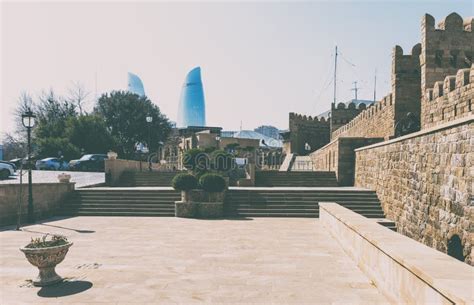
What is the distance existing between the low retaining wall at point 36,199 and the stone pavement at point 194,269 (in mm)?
2164

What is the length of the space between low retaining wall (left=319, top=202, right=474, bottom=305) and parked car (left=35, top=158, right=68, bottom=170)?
30737 mm

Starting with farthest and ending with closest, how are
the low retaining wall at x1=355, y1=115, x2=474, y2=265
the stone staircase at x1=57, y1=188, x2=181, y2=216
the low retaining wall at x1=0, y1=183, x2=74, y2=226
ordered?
the stone staircase at x1=57, y1=188, x2=181, y2=216, the low retaining wall at x1=0, y1=183, x2=74, y2=226, the low retaining wall at x1=355, y1=115, x2=474, y2=265

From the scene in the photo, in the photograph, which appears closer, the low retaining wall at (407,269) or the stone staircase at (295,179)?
the low retaining wall at (407,269)

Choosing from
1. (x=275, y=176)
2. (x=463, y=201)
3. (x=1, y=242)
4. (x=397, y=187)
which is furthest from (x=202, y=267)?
(x=275, y=176)

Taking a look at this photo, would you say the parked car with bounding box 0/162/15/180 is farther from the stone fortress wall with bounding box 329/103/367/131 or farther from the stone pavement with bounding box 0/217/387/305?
the stone fortress wall with bounding box 329/103/367/131

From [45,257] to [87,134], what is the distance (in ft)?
124

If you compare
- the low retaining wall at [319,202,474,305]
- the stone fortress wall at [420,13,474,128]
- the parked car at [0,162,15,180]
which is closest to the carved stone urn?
the low retaining wall at [319,202,474,305]

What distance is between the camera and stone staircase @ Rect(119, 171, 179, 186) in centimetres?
2341

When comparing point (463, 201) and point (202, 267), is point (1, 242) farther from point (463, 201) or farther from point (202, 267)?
point (463, 201)

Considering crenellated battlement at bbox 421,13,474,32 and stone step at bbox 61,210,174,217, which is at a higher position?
crenellated battlement at bbox 421,13,474,32

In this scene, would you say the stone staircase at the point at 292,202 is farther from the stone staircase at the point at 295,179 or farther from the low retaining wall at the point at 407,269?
the low retaining wall at the point at 407,269

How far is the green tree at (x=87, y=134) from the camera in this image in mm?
40750

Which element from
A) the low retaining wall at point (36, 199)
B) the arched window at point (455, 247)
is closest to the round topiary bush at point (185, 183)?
the low retaining wall at point (36, 199)

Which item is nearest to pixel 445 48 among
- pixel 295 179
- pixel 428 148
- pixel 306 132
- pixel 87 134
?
pixel 428 148
